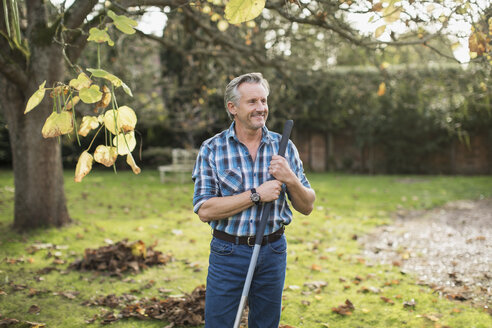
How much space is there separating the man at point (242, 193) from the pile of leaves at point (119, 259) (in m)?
2.73

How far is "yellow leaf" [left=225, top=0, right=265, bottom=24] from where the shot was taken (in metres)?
1.86

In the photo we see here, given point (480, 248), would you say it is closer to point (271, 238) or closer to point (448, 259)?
point (448, 259)

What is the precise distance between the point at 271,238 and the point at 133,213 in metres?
6.28

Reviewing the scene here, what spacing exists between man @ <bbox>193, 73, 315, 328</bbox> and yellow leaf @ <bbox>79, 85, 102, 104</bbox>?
28.0 inches

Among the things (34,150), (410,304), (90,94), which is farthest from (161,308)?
(34,150)

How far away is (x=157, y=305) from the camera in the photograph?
→ 13.5 ft

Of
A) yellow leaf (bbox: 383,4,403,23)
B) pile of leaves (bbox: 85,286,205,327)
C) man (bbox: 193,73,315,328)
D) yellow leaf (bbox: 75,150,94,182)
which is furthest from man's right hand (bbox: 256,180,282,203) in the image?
pile of leaves (bbox: 85,286,205,327)

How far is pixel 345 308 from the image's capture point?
13.7 feet

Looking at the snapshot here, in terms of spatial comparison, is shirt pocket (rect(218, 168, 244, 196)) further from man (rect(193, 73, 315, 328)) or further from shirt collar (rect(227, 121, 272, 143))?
shirt collar (rect(227, 121, 272, 143))

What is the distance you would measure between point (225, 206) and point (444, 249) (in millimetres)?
4775

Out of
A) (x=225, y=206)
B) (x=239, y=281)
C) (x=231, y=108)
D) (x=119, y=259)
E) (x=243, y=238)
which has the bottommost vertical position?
(x=119, y=259)

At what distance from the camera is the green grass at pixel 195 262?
400cm

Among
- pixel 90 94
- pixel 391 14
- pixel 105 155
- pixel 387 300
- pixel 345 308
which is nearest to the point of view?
pixel 90 94

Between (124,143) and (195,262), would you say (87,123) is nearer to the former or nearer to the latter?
(124,143)
